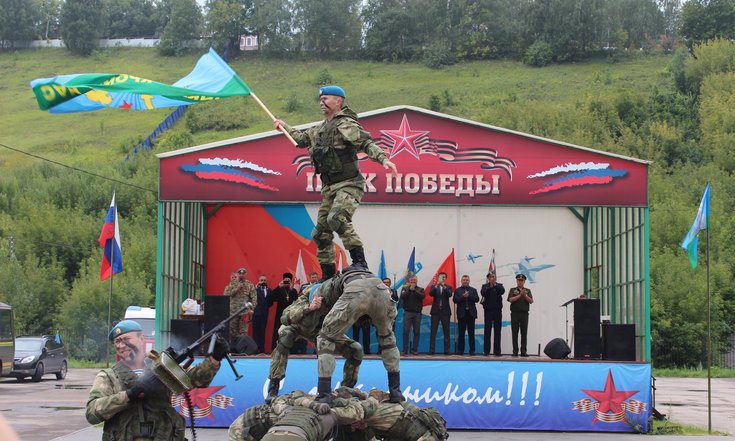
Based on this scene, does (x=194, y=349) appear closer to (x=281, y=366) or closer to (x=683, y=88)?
(x=281, y=366)

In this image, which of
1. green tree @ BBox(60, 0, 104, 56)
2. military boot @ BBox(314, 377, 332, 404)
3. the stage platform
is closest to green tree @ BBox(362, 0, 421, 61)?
green tree @ BBox(60, 0, 104, 56)

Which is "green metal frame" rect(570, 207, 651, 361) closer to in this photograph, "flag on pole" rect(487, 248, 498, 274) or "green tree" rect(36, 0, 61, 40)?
"flag on pole" rect(487, 248, 498, 274)

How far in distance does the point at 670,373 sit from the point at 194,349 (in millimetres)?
36025

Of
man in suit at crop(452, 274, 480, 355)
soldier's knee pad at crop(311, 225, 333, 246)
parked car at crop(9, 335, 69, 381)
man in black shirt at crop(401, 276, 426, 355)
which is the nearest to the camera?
soldier's knee pad at crop(311, 225, 333, 246)

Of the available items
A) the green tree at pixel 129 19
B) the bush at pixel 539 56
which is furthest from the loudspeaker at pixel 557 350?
the green tree at pixel 129 19

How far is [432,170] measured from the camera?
1969cm

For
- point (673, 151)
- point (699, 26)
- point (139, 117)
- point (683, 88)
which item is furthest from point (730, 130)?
point (139, 117)

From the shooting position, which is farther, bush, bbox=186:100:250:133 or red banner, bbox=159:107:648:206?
bush, bbox=186:100:250:133

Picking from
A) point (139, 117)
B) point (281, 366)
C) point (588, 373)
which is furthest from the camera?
point (139, 117)

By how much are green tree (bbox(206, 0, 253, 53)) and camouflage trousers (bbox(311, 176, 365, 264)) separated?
3863 inches

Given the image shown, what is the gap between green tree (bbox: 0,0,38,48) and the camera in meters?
112

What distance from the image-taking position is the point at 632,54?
335 ft

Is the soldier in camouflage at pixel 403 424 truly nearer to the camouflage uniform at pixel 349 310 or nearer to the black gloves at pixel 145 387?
the camouflage uniform at pixel 349 310

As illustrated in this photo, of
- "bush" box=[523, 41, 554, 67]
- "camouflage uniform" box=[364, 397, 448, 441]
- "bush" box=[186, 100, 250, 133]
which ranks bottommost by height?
"camouflage uniform" box=[364, 397, 448, 441]
